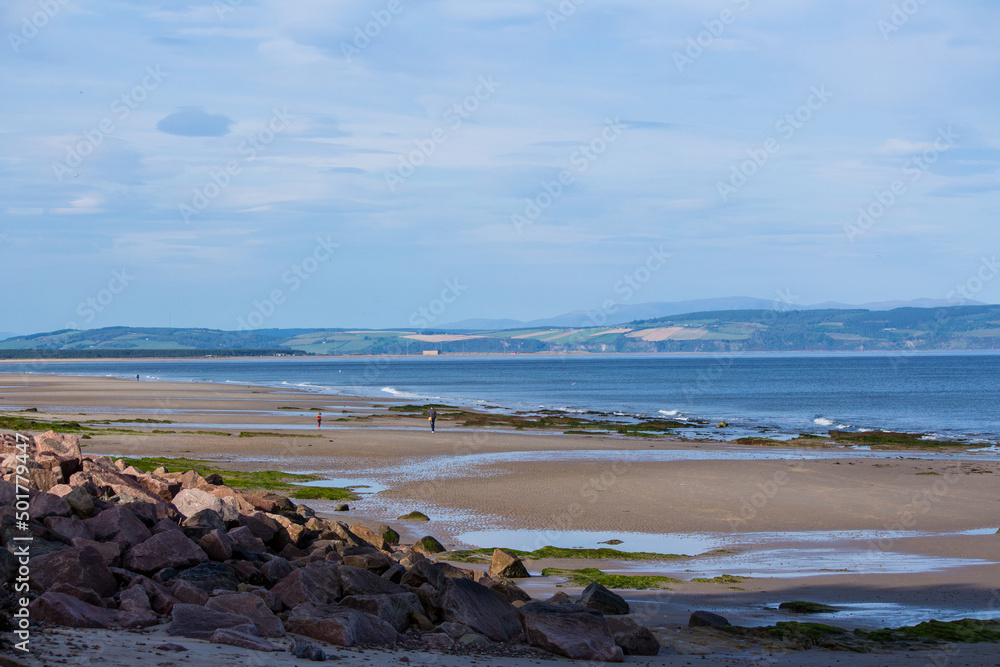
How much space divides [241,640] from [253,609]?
2.78ft

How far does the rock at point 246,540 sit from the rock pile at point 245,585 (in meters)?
0.02

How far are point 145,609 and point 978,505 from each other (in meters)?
20.3

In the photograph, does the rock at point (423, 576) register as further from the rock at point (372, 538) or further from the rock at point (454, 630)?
the rock at point (372, 538)

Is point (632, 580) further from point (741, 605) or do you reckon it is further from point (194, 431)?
point (194, 431)

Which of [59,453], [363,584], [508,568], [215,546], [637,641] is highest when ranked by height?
[59,453]

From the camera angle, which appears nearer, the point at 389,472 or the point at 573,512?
the point at 573,512

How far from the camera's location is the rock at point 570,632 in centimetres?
852

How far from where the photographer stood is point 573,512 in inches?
768

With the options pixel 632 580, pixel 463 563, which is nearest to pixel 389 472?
pixel 463 563

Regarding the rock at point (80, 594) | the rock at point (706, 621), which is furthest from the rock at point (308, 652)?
the rock at point (706, 621)

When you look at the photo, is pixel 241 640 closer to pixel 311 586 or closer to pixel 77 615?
pixel 77 615

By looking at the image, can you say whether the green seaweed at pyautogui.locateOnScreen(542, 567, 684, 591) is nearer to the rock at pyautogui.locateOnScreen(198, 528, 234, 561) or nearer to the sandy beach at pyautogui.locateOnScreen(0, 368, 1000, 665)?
the sandy beach at pyautogui.locateOnScreen(0, 368, 1000, 665)

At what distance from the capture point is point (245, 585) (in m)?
9.52

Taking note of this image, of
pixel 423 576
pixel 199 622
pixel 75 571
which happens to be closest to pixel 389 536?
pixel 423 576
